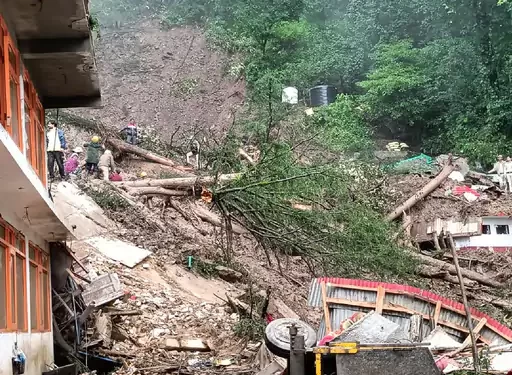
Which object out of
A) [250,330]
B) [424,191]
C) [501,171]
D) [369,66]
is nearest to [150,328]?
[250,330]

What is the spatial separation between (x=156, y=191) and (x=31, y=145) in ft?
20.4

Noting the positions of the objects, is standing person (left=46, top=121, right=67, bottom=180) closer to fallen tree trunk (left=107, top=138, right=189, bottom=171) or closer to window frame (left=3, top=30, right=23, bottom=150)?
fallen tree trunk (left=107, top=138, right=189, bottom=171)

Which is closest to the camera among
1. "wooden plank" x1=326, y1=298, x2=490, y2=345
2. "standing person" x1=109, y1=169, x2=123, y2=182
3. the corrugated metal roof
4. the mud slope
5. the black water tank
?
"wooden plank" x1=326, y1=298, x2=490, y2=345

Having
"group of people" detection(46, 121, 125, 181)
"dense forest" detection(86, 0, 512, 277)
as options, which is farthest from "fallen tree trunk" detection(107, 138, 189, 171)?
"dense forest" detection(86, 0, 512, 277)

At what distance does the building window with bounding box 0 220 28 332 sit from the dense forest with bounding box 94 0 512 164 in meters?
14.7

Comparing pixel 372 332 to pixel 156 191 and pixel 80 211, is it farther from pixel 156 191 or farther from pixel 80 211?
pixel 80 211

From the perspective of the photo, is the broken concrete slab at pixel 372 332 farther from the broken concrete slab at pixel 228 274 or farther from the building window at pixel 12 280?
the broken concrete slab at pixel 228 274

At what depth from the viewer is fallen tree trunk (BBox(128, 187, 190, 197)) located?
511 inches

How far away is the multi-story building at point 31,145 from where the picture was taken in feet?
17.7

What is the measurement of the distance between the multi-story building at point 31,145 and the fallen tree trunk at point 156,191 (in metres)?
4.54

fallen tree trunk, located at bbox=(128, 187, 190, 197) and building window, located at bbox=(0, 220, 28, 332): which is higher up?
fallen tree trunk, located at bbox=(128, 187, 190, 197)

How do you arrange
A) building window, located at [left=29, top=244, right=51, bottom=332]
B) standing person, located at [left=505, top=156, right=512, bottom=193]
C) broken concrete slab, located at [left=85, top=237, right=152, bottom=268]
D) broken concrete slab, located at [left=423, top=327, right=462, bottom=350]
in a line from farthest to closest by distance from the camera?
standing person, located at [left=505, top=156, right=512, bottom=193] → broken concrete slab, located at [left=85, top=237, right=152, bottom=268] → broken concrete slab, located at [left=423, top=327, right=462, bottom=350] → building window, located at [left=29, top=244, right=51, bottom=332]

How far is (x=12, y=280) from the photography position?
598 centimetres

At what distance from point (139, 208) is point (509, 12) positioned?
755 inches
